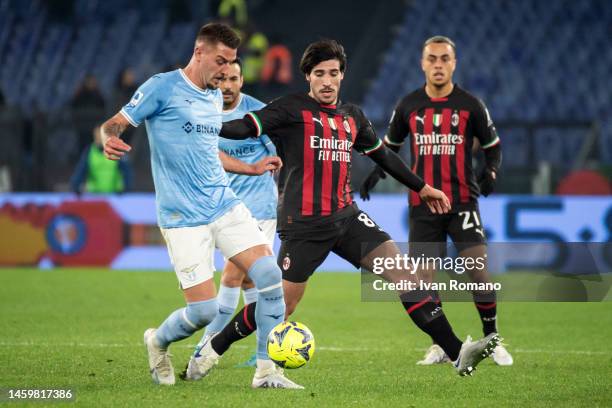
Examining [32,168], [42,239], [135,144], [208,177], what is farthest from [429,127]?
[135,144]

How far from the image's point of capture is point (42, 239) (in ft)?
51.1

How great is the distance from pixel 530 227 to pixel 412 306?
7.97 m

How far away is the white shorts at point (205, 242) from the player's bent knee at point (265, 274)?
132mm

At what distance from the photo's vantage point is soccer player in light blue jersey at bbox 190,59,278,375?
799cm

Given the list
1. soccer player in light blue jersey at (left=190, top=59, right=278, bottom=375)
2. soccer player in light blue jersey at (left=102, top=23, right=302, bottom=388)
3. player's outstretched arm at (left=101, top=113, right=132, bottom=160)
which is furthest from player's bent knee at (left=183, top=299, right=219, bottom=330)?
soccer player in light blue jersey at (left=190, top=59, right=278, bottom=375)

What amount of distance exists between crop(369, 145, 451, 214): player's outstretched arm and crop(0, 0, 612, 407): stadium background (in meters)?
1.10

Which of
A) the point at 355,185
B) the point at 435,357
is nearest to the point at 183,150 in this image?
the point at 435,357

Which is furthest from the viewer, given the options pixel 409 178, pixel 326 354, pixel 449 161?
pixel 326 354

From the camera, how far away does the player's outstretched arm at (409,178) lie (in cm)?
718

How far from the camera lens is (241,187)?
827 centimetres

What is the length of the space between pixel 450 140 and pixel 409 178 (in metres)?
1.06

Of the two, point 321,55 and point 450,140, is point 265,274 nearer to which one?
point 321,55

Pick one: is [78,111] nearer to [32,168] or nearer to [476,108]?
[32,168]

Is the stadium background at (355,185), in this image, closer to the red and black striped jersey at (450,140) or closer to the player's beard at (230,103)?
the red and black striped jersey at (450,140)
